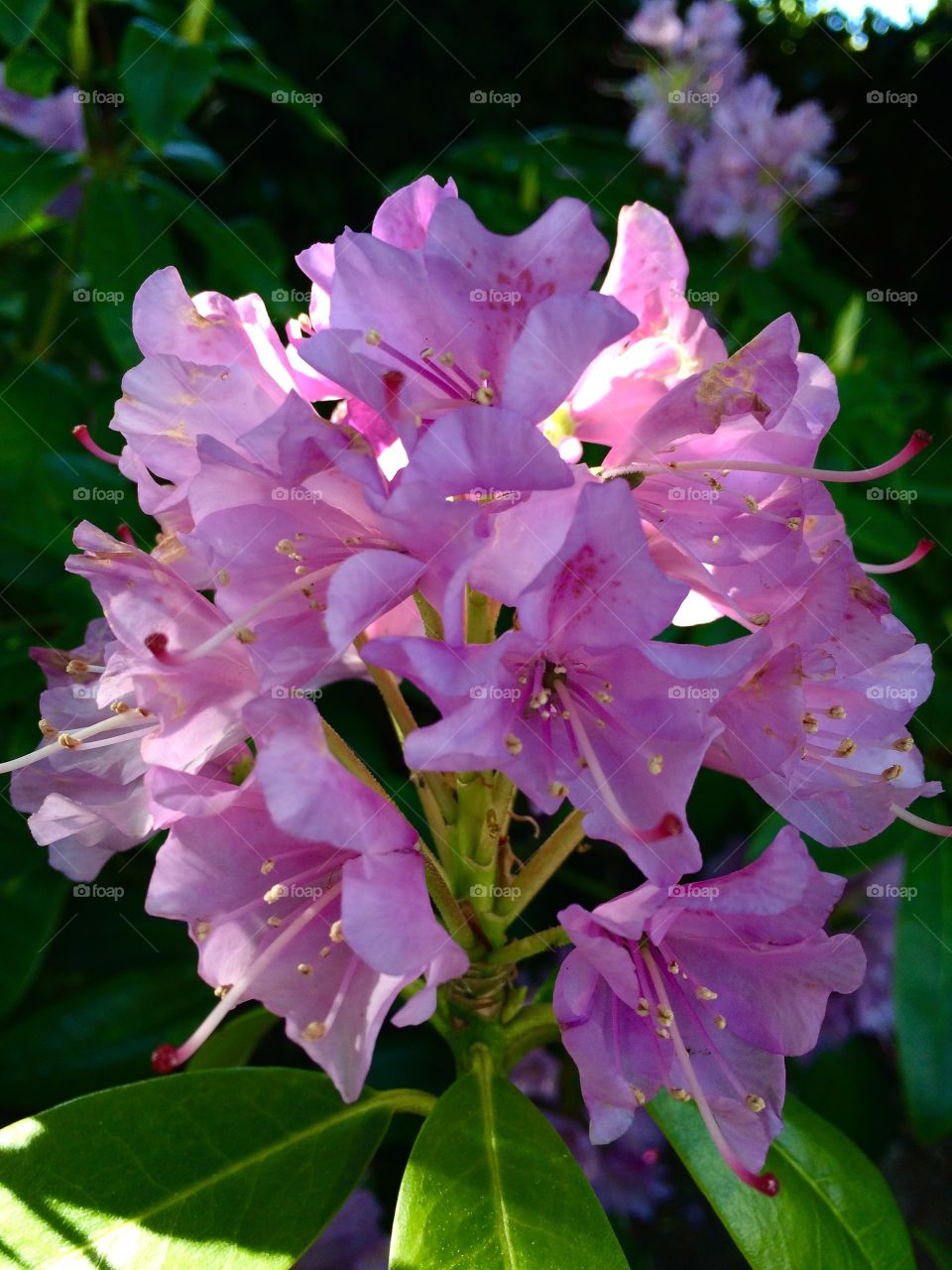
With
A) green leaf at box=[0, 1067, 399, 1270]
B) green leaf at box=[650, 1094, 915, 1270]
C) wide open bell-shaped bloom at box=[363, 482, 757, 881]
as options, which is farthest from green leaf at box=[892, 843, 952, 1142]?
wide open bell-shaped bloom at box=[363, 482, 757, 881]

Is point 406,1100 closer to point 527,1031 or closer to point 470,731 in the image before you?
point 527,1031

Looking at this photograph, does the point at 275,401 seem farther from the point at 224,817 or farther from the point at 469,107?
the point at 469,107

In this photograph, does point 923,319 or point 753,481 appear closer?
point 753,481

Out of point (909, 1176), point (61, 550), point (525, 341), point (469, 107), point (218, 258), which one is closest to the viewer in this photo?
point (525, 341)

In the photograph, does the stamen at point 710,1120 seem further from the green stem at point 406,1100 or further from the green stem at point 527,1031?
the green stem at point 406,1100

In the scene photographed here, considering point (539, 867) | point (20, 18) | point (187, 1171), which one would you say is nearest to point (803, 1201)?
point (539, 867)

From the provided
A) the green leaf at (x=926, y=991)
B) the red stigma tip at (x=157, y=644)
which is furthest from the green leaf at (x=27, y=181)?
the green leaf at (x=926, y=991)

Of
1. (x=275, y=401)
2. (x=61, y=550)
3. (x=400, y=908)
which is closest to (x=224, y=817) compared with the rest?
(x=400, y=908)
